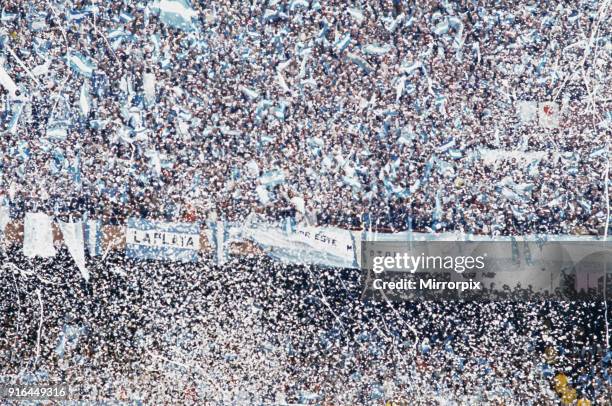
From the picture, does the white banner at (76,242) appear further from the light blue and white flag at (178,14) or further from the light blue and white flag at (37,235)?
the light blue and white flag at (178,14)

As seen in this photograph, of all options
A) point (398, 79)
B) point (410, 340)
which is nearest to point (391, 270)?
point (410, 340)

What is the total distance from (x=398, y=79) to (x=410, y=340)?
23 cm

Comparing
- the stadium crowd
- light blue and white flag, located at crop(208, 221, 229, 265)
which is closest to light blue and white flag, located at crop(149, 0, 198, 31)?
the stadium crowd

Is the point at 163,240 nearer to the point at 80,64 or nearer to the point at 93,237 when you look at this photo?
the point at 93,237

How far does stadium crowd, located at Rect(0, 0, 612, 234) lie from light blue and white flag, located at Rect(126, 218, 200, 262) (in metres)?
0.01

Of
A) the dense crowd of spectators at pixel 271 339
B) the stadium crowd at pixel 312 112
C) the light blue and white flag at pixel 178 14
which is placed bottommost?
the dense crowd of spectators at pixel 271 339

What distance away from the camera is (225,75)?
1.84ft

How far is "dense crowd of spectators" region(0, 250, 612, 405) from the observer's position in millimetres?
551

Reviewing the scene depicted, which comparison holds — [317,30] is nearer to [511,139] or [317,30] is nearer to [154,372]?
[511,139]

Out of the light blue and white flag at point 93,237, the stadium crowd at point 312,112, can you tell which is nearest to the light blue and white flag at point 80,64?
the stadium crowd at point 312,112

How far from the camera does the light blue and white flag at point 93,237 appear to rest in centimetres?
56

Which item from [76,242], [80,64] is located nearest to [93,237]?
[76,242]

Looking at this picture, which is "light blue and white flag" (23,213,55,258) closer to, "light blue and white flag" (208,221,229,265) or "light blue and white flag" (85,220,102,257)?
"light blue and white flag" (85,220,102,257)

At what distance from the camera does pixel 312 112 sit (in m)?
0.56
